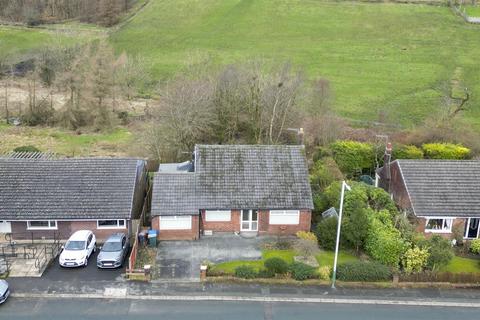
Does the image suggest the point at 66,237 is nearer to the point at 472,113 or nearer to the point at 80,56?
the point at 80,56

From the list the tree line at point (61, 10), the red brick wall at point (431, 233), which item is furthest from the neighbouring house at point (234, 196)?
the tree line at point (61, 10)

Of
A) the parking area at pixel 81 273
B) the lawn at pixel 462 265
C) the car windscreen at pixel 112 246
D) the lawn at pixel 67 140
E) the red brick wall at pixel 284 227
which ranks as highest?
the lawn at pixel 67 140

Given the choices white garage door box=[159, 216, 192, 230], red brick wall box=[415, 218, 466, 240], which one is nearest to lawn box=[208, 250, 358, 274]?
white garage door box=[159, 216, 192, 230]

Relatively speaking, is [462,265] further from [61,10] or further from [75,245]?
[61,10]

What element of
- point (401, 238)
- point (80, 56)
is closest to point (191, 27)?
point (80, 56)

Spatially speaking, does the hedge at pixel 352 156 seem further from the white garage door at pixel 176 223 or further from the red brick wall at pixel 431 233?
the white garage door at pixel 176 223

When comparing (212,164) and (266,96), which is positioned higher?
(266,96)
